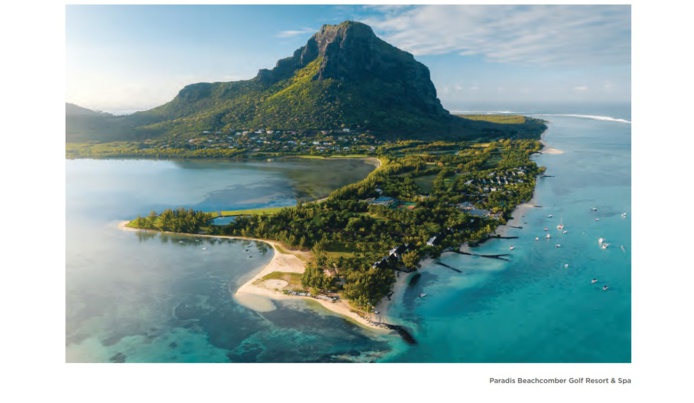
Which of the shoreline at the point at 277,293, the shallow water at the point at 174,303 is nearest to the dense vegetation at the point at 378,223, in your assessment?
the shoreline at the point at 277,293

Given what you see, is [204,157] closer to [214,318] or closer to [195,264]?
[195,264]

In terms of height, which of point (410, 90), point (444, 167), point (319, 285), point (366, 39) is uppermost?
point (366, 39)

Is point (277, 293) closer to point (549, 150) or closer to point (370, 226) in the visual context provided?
point (370, 226)

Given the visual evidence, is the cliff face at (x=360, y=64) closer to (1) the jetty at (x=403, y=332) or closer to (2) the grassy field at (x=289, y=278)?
(2) the grassy field at (x=289, y=278)

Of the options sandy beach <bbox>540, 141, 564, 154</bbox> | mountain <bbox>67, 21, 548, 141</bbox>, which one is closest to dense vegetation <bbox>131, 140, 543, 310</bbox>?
sandy beach <bbox>540, 141, 564, 154</bbox>

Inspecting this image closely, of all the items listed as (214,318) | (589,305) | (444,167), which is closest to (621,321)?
(589,305)
